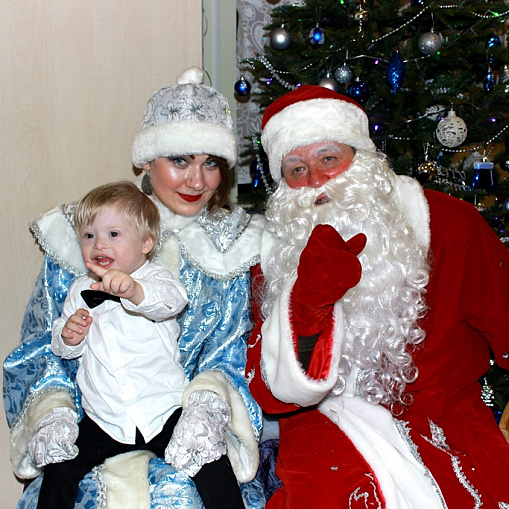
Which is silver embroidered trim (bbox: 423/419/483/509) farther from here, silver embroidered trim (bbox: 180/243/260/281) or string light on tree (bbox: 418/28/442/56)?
string light on tree (bbox: 418/28/442/56)

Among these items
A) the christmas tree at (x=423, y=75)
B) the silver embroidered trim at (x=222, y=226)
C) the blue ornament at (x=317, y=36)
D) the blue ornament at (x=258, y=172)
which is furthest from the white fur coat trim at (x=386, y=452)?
the blue ornament at (x=317, y=36)

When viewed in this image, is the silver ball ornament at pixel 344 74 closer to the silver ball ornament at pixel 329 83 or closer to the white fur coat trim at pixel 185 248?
the silver ball ornament at pixel 329 83

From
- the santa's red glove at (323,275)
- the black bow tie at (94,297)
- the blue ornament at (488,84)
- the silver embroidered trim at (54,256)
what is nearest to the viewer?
the santa's red glove at (323,275)

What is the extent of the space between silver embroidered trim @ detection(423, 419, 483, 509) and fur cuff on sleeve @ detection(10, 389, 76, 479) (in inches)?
45.8

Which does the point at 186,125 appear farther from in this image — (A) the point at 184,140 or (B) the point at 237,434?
(B) the point at 237,434

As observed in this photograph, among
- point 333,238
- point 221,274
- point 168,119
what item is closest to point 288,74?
point 168,119

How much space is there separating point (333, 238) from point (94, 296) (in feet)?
2.59

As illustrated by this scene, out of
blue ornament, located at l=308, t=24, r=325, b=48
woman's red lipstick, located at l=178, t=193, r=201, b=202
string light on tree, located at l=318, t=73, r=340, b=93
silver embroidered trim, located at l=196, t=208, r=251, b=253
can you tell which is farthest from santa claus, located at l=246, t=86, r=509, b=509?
blue ornament, located at l=308, t=24, r=325, b=48

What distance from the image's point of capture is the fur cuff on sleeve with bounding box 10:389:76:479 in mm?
1970

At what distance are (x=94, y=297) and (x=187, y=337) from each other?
17.2 inches

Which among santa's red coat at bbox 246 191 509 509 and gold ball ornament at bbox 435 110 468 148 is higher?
gold ball ornament at bbox 435 110 468 148

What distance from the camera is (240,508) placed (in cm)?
178

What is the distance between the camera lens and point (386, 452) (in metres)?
1.80

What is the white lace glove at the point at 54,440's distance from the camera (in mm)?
1808
